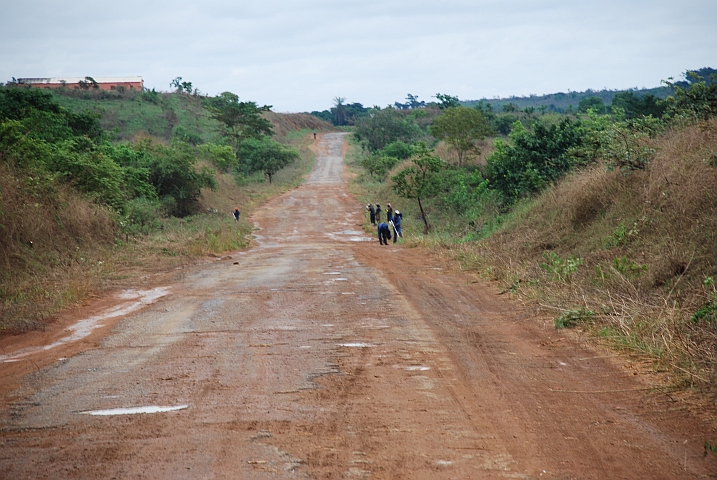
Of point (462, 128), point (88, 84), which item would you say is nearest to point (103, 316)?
point (462, 128)

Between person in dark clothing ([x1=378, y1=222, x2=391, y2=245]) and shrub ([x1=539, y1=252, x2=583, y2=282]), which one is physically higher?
shrub ([x1=539, y1=252, x2=583, y2=282])

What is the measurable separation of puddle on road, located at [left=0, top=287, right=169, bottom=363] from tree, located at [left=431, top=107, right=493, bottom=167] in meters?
27.4

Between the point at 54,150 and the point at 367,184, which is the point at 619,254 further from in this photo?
the point at 367,184

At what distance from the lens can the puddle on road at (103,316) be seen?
7.70 m

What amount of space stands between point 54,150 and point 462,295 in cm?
1446

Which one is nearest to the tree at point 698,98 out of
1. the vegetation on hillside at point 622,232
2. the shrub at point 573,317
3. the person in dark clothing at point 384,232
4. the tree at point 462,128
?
the vegetation on hillside at point 622,232

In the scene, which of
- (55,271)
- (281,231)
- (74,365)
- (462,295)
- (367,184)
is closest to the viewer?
(74,365)

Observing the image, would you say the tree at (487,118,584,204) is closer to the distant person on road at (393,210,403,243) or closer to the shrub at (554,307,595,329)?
the distant person on road at (393,210,403,243)

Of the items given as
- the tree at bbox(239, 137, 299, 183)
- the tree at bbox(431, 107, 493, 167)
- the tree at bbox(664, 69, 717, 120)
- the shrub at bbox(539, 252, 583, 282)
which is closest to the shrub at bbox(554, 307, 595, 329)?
the shrub at bbox(539, 252, 583, 282)

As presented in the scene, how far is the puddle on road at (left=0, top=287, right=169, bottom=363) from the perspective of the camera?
25.3ft

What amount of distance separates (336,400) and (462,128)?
34.0 metres

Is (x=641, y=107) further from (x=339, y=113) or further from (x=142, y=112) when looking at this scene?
(x=339, y=113)

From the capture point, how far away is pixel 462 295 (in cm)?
1156

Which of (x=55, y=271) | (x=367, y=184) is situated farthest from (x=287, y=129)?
(x=55, y=271)
